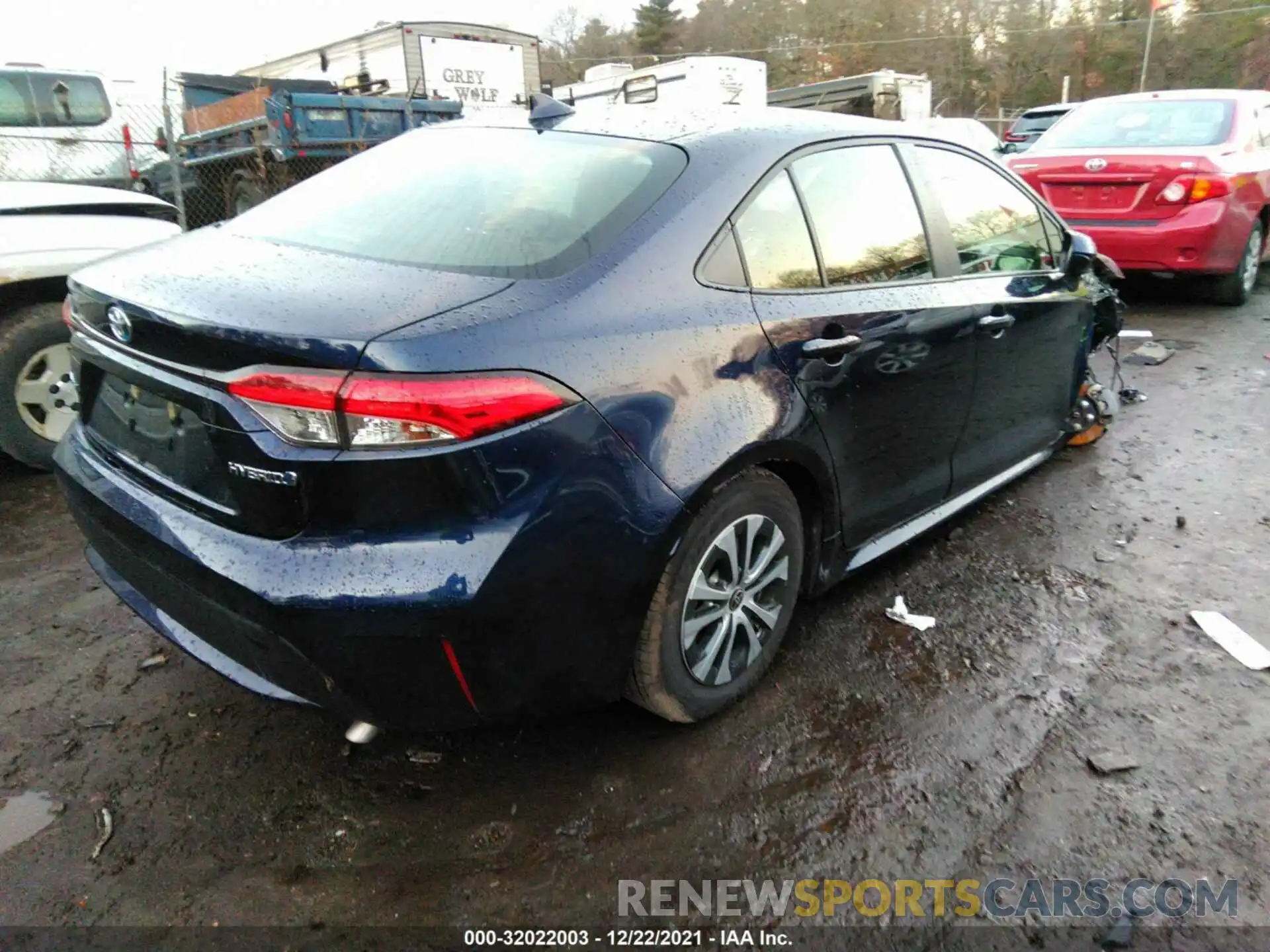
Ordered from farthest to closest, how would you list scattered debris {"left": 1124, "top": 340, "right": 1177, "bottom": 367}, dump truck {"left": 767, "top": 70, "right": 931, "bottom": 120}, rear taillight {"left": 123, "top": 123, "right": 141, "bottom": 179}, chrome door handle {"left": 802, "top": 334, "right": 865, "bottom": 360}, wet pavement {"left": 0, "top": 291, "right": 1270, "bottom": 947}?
1. dump truck {"left": 767, "top": 70, "right": 931, "bottom": 120}
2. rear taillight {"left": 123, "top": 123, "right": 141, "bottom": 179}
3. scattered debris {"left": 1124, "top": 340, "right": 1177, "bottom": 367}
4. chrome door handle {"left": 802, "top": 334, "right": 865, "bottom": 360}
5. wet pavement {"left": 0, "top": 291, "right": 1270, "bottom": 947}

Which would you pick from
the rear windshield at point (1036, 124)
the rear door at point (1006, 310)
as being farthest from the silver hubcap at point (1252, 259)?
the rear windshield at point (1036, 124)

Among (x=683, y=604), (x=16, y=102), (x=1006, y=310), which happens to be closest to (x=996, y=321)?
(x=1006, y=310)

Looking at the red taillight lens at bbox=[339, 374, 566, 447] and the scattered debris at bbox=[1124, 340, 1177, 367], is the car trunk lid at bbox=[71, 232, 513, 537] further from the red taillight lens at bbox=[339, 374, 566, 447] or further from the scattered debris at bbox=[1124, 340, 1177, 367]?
the scattered debris at bbox=[1124, 340, 1177, 367]

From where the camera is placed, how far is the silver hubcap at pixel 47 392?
4207 millimetres

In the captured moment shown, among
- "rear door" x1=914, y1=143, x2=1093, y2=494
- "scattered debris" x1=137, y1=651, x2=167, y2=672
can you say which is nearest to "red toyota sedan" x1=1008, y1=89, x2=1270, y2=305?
"rear door" x1=914, y1=143, x2=1093, y2=494

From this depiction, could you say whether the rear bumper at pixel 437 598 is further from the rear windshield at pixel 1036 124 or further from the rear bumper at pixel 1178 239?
the rear windshield at pixel 1036 124

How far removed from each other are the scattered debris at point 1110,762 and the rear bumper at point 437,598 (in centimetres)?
135

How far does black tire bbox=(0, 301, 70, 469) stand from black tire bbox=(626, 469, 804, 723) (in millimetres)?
3296

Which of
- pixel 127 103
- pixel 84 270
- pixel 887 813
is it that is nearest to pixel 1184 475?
pixel 887 813

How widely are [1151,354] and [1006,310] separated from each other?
3.83 meters

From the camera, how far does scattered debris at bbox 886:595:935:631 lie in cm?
320

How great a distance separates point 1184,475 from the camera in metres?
4.51

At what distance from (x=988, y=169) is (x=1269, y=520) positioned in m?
2.00

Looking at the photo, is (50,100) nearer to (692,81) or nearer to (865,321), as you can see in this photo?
(865,321)
